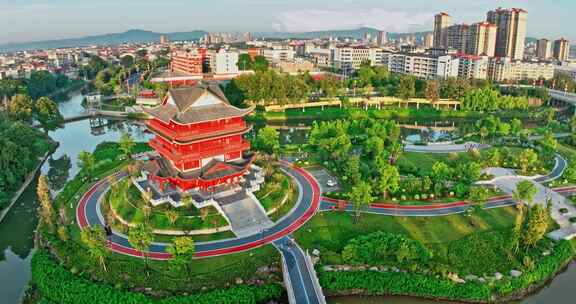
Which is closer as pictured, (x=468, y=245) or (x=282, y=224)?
(x=468, y=245)

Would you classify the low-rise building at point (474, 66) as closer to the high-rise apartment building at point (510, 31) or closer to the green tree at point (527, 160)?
the high-rise apartment building at point (510, 31)

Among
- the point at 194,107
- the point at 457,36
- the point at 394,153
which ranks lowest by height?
the point at 394,153

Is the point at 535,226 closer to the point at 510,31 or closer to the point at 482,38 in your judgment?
the point at 482,38

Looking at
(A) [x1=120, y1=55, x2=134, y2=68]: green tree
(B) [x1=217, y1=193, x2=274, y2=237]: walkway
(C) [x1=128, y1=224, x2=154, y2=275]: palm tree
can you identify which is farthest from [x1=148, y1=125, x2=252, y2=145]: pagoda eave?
(A) [x1=120, y1=55, x2=134, y2=68]: green tree

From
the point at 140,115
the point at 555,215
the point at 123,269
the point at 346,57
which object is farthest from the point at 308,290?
the point at 346,57

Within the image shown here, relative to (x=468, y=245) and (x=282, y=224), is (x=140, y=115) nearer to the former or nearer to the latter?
(x=282, y=224)

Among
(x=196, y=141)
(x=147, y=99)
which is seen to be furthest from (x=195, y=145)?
(x=147, y=99)

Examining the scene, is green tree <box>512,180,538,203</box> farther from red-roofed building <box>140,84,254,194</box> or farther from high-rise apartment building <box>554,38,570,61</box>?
high-rise apartment building <box>554,38,570,61</box>
